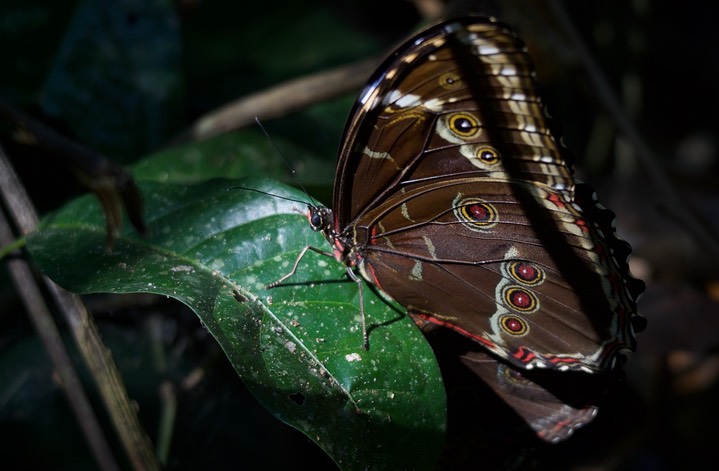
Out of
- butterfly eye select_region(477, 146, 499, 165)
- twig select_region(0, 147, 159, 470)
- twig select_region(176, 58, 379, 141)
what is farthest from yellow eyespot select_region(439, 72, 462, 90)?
twig select_region(0, 147, 159, 470)

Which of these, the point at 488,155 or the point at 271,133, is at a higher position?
the point at 271,133

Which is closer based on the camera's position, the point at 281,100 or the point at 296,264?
the point at 296,264

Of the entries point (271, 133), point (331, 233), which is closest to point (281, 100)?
point (271, 133)

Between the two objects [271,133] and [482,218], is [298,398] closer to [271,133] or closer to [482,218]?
[482,218]

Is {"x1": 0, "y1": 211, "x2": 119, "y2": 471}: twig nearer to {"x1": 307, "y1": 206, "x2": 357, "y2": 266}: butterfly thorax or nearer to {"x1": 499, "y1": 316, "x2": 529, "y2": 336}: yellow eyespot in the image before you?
{"x1": 307, "y1": 206, "x2": 357, "y2": 266}: butterfly thorax

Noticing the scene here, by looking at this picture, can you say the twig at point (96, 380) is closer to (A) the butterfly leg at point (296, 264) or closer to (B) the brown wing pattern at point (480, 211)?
(A) the butterfly leg at point (296, 264)

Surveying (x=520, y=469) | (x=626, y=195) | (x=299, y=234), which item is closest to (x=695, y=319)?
(x=626, y=195)
